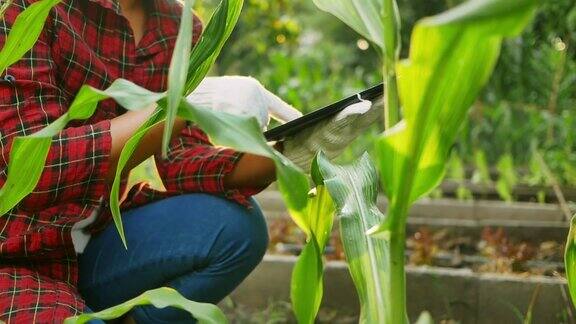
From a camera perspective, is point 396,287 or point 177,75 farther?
point 396,287

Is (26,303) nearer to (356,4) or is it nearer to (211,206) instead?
(211,206)

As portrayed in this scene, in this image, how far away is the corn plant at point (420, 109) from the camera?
614 mm

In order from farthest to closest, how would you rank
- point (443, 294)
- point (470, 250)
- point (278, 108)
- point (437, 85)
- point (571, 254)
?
point (470, 250) → point (443, 294) → point (278, 108) → point (571, 254) → point (437, 85)

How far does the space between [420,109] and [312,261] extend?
0.31m

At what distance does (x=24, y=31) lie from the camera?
0.93m

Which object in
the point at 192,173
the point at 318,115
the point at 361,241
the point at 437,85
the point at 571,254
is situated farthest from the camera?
the point at 192,173

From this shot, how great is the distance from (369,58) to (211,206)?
19.5 ft

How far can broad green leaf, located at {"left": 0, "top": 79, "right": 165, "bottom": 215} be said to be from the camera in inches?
30.8

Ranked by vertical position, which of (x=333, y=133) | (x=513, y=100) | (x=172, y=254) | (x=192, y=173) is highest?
(x=333, y=133)

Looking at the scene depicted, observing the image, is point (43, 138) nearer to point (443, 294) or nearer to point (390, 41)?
point (390, 41)

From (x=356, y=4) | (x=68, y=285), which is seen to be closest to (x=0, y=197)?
(x=68, y=285)

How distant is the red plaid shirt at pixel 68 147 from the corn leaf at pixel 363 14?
43 cm

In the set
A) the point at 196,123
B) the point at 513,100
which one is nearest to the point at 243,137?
the point at 196,123

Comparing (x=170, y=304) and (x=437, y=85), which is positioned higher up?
(x=437, y=85)
